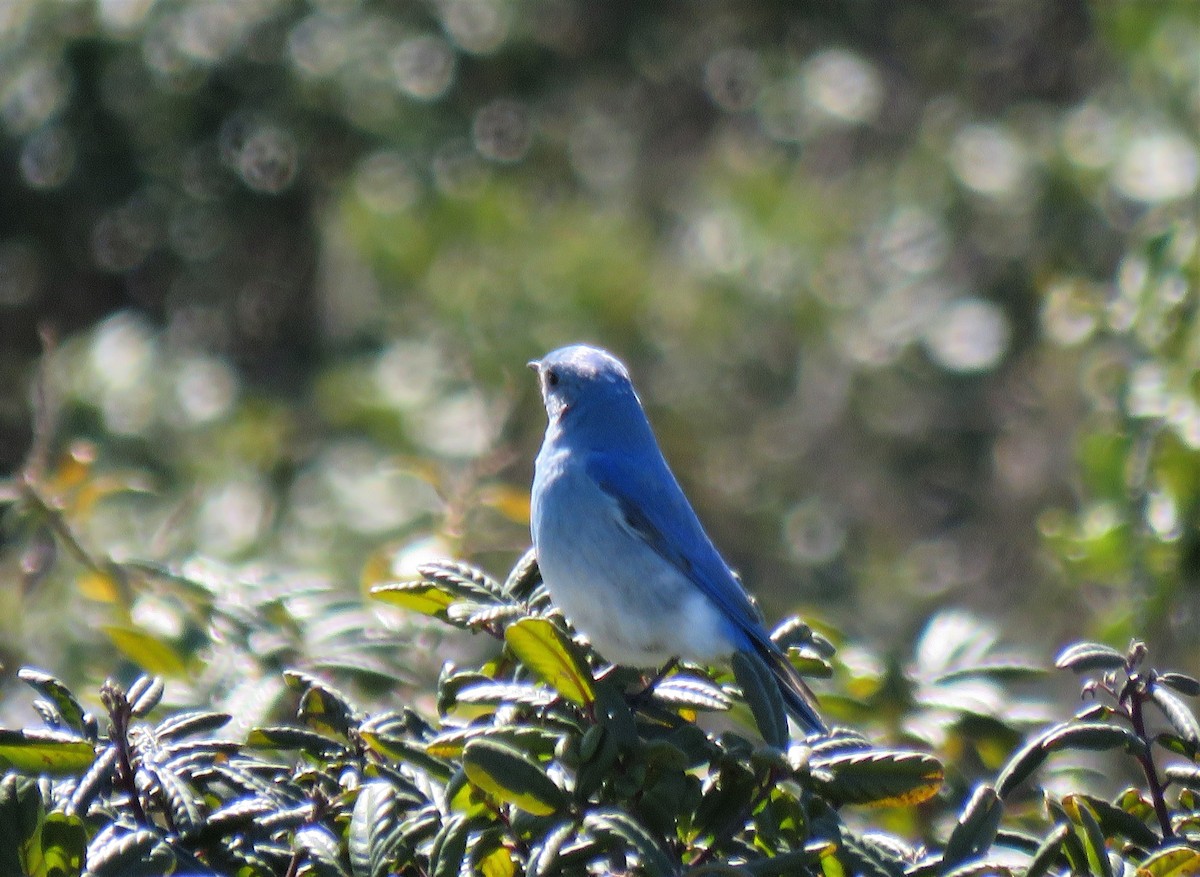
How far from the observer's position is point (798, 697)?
97.6 inches

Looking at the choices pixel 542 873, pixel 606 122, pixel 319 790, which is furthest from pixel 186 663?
pixel 606 122

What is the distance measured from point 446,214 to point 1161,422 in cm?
387

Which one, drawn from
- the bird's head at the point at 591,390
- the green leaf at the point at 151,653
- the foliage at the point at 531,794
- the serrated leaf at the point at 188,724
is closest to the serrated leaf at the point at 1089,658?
the foliage at the point at 531,794

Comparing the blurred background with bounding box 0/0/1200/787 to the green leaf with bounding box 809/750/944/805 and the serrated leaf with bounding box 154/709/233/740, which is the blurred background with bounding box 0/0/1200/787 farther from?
the green leaf with bounding box 809/750/944/805

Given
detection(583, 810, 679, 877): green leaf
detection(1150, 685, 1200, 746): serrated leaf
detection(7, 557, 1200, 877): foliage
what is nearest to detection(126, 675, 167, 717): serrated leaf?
detection(7, 557, 1200, 877): foliage

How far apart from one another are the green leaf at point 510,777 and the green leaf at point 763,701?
318 mm

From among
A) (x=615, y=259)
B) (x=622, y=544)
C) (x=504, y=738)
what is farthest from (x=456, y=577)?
(x=615, y=259)

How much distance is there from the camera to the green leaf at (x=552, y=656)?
183 cm

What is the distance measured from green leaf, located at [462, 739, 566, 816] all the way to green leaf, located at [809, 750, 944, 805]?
0.35 meters

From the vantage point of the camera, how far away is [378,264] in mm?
6574

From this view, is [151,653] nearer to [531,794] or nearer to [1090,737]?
[531,794]

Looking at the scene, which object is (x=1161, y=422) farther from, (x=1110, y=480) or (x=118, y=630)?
(x=118, y=630)

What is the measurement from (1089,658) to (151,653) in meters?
1.70

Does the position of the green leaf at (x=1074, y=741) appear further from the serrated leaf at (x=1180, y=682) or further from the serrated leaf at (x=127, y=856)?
the serrated leaf at (x=127, y=856)
